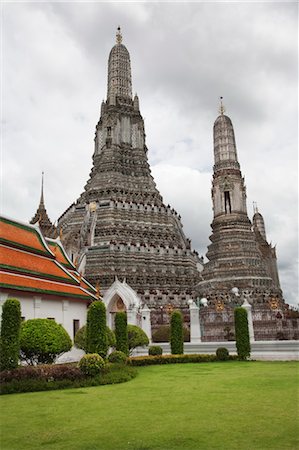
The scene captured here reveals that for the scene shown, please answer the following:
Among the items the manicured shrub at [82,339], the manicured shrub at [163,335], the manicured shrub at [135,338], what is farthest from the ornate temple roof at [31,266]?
the manicured shrub at [163,335]

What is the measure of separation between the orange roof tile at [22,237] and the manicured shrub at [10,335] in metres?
6.39

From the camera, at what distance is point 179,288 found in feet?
131

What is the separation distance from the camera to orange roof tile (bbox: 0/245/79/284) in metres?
18.3

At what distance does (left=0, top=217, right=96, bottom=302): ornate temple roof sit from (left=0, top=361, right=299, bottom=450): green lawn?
6.70 m

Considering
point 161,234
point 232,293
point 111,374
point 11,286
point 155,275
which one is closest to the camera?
point 111,374

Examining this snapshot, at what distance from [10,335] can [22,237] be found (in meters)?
8.92

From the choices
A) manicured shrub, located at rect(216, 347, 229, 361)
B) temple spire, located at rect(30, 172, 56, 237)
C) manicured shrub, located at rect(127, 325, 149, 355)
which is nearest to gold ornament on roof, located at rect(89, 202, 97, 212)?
temple spire, located at rect(30, 172, 56, 237)

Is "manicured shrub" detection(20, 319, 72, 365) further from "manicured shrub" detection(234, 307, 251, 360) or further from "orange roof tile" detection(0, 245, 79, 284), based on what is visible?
"manicured shrub" detection(234, 307, 251, 360)

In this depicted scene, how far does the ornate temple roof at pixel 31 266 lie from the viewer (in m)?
17.8

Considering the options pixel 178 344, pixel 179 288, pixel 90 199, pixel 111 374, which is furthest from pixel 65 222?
pixel 111 374

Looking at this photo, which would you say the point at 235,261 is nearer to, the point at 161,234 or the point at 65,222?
the point at 161,234

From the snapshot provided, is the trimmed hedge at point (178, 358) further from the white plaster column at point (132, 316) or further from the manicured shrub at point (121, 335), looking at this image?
the white plaster column at point (132, 316)

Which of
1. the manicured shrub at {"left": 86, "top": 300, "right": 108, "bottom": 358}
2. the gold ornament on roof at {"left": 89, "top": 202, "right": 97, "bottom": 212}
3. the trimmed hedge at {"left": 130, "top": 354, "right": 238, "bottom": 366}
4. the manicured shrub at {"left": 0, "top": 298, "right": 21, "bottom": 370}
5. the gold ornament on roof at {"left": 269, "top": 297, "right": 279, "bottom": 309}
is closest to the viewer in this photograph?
the manicured shrub at {"left": 0, "top": 298, "right": 21, "bottom": 370}

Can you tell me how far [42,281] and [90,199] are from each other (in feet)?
90.7
